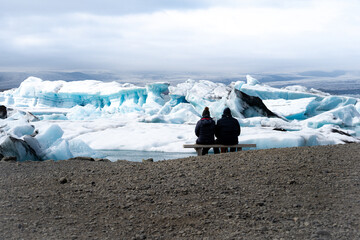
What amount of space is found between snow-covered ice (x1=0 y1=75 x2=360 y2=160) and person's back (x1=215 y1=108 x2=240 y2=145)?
3.19 meters

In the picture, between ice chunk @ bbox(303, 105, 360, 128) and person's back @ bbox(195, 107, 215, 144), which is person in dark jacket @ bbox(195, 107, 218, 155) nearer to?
person's back @ bbox(195, 107, 215, 144)

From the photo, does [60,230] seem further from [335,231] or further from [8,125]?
[8,125]

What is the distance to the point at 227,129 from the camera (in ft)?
19.7

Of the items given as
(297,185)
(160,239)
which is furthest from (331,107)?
(160,239)

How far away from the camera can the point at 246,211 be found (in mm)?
2898

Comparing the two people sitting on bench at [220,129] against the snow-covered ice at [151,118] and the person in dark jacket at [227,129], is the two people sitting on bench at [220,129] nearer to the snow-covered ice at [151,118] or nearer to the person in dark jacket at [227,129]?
the person in dark jacket at [227,129]

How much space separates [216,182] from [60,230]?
1484 mm

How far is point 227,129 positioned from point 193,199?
2897mm


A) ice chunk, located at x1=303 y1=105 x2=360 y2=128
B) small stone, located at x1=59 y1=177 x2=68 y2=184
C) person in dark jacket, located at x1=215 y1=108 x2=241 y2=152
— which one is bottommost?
ice chunk, located at x1=303 y1=105 x2=360 y2=128

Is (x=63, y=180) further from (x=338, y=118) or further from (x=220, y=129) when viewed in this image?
(x=338, y=118)

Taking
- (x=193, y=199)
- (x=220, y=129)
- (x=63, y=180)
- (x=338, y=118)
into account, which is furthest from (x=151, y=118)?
(x=193, y=199)

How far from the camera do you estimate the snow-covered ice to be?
8.59 metres

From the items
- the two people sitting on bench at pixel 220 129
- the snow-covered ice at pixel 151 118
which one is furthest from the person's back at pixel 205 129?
the snow-covered ice at pixel 151 118

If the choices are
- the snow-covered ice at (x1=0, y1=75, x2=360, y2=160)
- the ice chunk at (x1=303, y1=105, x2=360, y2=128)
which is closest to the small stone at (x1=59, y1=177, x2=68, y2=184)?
the snow-covered ice at (x1=0, y1=75, x2=360, y2=160)
